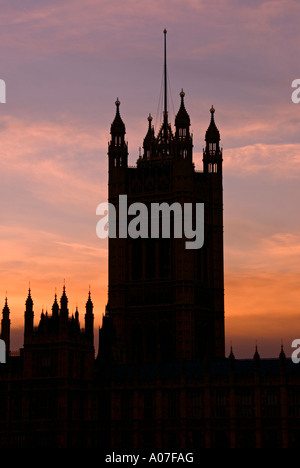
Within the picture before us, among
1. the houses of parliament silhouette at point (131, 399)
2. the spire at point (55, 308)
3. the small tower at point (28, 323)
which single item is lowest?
the houses of parliament silhouette at point (131, 399)

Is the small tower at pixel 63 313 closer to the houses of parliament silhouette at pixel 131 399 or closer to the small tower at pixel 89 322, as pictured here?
the houses of parliament silhouette at pixel 131 399

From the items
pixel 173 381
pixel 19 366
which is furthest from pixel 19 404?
pixel 173 381

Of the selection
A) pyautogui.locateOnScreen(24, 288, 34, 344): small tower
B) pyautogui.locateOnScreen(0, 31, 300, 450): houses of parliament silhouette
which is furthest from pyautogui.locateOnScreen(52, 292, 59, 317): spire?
pyautogui.locateOnScreen(24, 288, 34, 344): small tower

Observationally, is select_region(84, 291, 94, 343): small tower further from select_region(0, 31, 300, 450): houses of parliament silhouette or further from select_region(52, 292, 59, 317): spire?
select_region(52, 292, 59, 317): spire

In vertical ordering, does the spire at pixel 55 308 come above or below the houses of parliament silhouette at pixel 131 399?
above

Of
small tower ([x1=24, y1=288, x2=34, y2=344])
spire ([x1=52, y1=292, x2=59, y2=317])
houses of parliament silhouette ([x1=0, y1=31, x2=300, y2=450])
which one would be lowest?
houses of parliament silhouette ([x1=0, y1=31, x2=300, y2=450])

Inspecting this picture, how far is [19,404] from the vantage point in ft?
602

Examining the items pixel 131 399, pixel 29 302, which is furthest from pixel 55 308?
pixel 131 399

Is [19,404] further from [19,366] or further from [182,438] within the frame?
[182,438]

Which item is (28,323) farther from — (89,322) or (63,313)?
(89,322)

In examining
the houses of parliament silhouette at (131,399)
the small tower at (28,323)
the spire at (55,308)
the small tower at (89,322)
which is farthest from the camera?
the small tower at (89,322)

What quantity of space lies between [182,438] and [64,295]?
65.3 ft

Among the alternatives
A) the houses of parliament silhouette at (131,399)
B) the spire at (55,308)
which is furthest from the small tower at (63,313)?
the spire at (55,308)

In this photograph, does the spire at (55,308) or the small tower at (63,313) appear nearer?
the small tower at (63,313)
